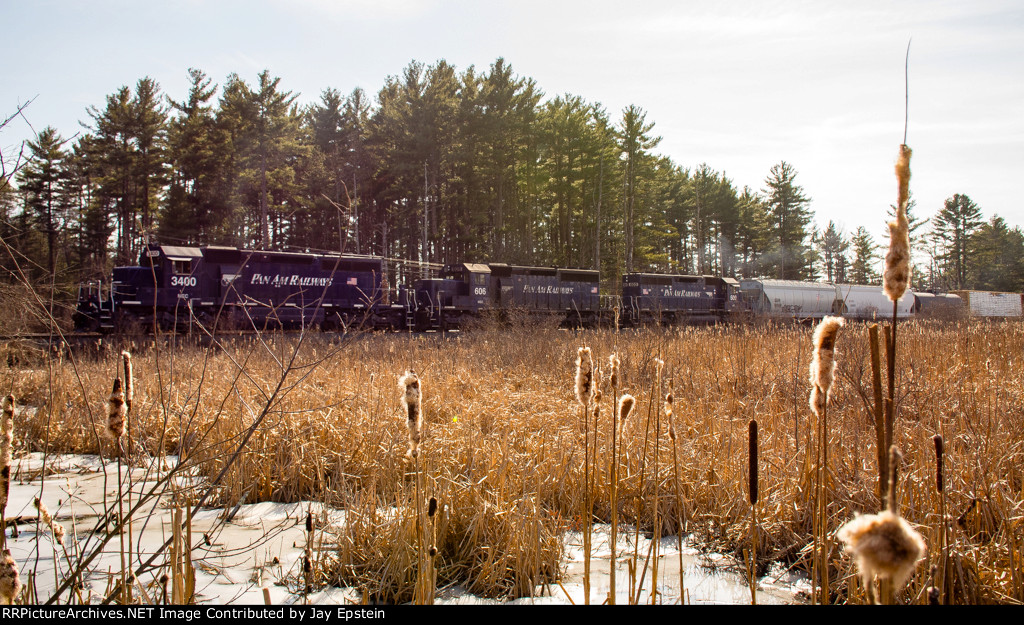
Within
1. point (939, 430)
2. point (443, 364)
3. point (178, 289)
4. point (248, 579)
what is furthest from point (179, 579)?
point (178, 289)

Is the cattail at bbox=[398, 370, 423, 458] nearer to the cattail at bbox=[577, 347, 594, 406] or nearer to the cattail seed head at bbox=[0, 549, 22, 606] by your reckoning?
the cattail at bbox=[577, 347, 594, 406]

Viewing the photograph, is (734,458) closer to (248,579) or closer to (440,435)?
(440,435)

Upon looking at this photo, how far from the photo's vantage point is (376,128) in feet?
142

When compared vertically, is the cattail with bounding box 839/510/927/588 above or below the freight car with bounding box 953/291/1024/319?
above

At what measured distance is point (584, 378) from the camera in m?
1.78

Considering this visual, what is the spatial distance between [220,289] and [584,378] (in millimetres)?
22059

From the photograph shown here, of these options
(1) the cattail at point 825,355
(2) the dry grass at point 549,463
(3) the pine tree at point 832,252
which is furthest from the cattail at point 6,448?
(3) the pine tree at point 832,252

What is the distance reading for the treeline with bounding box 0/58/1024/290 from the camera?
122ft

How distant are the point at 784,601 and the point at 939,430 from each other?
2371mm

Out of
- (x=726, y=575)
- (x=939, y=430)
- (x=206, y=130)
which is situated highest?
(x=206, y=130)

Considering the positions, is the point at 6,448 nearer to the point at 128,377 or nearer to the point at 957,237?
the point at 128,377

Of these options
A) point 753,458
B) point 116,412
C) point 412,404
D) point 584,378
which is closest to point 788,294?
point 584,378

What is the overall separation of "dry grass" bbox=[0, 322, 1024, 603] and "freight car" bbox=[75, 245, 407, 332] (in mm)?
11624

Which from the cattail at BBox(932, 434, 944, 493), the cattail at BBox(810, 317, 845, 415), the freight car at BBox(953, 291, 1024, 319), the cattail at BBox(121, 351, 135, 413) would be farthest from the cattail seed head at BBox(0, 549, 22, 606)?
the freight car at BBox(953, 291, 1024, 319)
